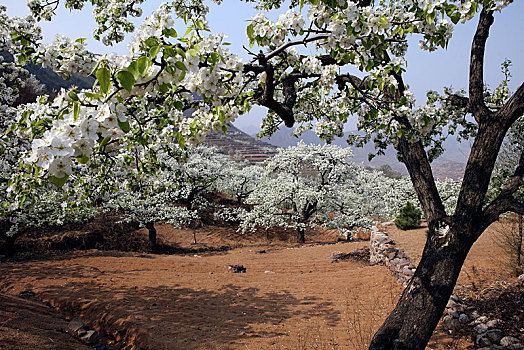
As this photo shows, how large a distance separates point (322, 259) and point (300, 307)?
15.9ft

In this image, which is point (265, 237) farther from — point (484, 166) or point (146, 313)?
point (484, 166)

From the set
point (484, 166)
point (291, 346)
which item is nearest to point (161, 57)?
point (484, 166)

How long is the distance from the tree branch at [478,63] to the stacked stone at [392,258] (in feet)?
12.8

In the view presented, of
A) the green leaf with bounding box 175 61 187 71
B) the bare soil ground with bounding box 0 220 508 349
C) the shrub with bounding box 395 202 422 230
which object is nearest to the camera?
the green leaf with bounding box 175 61 187 71

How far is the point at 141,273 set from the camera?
772 cm

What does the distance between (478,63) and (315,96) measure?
77.1 inches

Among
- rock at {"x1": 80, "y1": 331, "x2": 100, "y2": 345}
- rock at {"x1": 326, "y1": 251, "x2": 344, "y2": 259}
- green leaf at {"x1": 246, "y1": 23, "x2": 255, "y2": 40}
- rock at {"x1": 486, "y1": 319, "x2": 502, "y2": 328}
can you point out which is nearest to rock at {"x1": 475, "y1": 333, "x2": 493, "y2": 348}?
rock at {"x1": 486, "y1": 319, "x2": 502, "y2": 328}

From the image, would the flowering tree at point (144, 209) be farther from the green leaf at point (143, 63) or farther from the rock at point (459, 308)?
the green leaf at point (143, 63)

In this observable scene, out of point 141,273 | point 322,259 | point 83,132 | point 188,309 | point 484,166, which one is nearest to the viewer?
point 83,132

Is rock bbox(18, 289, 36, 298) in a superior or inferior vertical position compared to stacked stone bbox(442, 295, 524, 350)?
inferior

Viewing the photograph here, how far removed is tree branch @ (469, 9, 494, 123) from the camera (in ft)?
10.1

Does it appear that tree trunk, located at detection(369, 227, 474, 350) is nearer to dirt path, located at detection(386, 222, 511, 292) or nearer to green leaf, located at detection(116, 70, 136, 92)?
green leaf, located at detection(116, 70, 136, 92)

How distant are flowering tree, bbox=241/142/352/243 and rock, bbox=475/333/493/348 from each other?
10759 mm

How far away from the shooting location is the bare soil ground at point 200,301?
4.04m
